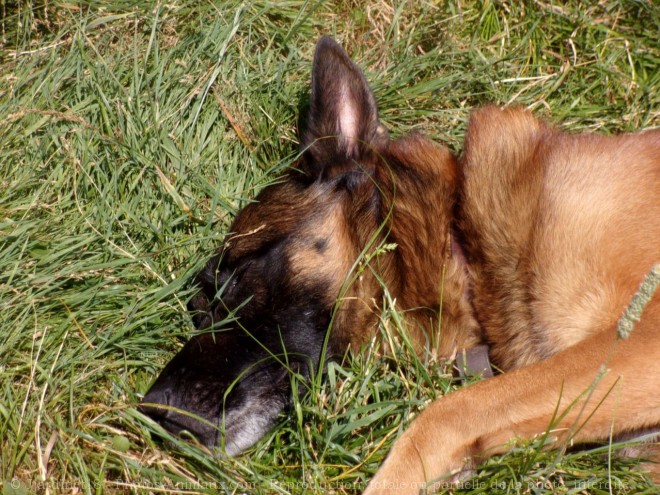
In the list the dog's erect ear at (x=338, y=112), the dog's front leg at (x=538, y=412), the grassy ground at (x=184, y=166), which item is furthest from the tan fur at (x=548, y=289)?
the dog's erect ear at (x=338, y=112)

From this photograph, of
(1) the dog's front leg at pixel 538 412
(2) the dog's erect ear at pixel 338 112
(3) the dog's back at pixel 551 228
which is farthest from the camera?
(2) the dog's erect ear at pixel 338 112

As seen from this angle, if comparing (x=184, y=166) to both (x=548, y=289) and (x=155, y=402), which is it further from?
(x=548, y=289)

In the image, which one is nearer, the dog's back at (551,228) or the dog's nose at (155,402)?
the dog's back at (551,228)

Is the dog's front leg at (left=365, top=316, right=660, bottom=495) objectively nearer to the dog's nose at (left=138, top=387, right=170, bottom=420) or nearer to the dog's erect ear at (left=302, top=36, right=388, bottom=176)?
the dog's nose at (left=138, top=387, right=170, bottom=420)

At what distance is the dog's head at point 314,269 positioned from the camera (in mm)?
3285

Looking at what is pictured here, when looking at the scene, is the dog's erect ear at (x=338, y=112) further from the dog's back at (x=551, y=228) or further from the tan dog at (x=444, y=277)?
the dog's back at (x=551, y=228)

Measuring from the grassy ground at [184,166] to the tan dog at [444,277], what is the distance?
19 cm

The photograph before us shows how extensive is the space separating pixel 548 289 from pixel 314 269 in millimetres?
1147

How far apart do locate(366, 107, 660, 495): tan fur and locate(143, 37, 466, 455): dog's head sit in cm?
25

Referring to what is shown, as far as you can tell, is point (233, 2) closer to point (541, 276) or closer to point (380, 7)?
point (380, 7)

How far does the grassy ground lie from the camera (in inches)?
122

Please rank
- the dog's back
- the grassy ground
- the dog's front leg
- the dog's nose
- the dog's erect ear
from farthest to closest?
A: 1. the dog's erect ear
2. the dog's nose
3. the grassy ground
4. the dog's back
5. the dog's front leg

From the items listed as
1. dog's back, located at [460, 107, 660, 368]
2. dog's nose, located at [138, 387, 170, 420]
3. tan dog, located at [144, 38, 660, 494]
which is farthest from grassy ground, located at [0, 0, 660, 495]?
dog's back, located at [460, 107, 660, 368]

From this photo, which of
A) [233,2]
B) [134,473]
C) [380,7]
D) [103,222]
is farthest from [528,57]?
[134,473]
